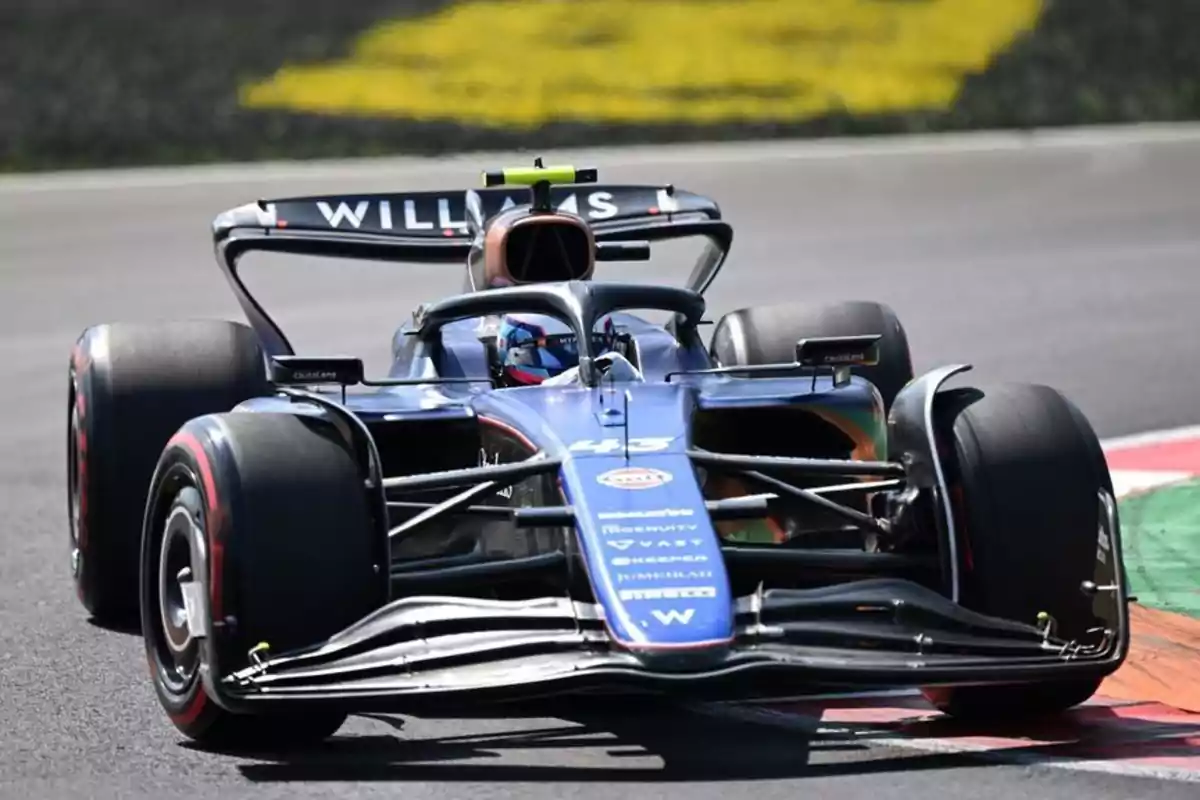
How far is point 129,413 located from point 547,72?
15225 millimetres

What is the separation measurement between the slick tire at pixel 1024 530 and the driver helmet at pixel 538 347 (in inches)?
65.7

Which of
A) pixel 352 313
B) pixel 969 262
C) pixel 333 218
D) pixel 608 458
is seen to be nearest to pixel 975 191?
pixel 969 262

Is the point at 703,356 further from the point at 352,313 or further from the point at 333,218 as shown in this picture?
the point at 352,313

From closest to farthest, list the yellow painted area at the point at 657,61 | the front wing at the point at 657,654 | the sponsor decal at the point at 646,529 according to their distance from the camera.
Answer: the front wing at the point at 657,654
the sponsor decal at the point at 646,529
the yellow painted area at the point at 657,61

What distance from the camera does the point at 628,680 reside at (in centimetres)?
580

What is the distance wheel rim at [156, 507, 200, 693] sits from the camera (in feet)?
21.4

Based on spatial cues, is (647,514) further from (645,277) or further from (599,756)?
(645,277)

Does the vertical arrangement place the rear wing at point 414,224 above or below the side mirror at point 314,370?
above

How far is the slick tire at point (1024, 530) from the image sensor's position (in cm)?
649

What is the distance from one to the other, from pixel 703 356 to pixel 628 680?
2.63 metres

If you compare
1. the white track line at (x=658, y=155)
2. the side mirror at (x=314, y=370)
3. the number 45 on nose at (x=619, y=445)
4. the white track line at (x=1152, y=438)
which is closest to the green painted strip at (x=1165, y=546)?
the white track line at (x=1152, y=438)

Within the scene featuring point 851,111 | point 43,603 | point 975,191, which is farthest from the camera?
point 851,111

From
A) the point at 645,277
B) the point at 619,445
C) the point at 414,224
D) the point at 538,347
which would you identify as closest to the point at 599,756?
the point at 619,445

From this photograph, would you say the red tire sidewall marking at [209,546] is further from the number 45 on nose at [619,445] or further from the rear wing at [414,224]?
the rear wing at [414,224]
